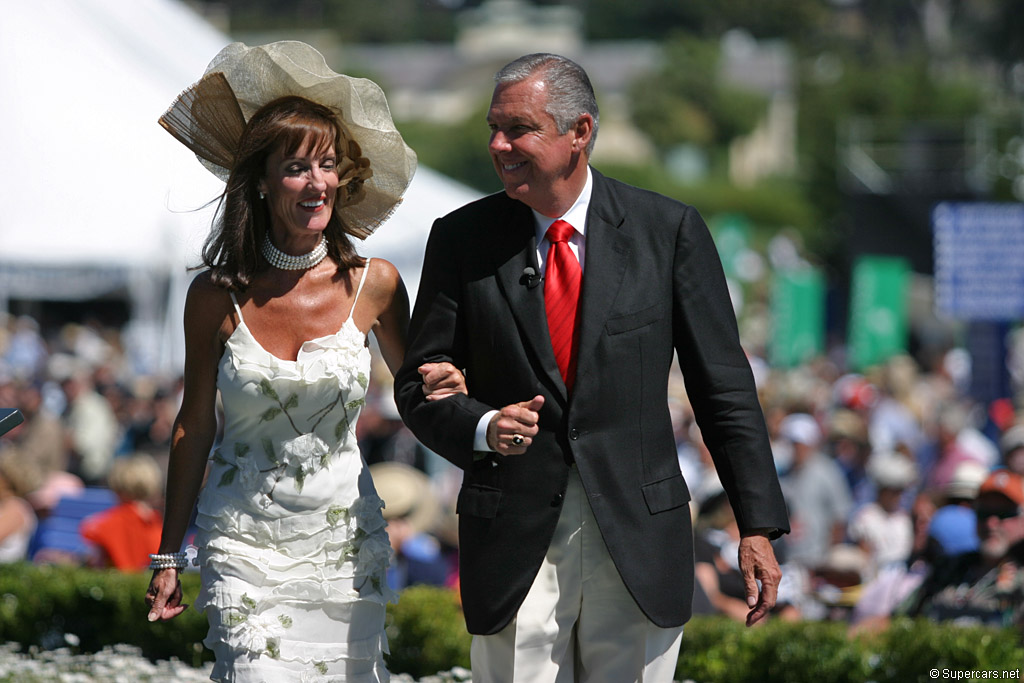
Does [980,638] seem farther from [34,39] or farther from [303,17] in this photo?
[303,17]

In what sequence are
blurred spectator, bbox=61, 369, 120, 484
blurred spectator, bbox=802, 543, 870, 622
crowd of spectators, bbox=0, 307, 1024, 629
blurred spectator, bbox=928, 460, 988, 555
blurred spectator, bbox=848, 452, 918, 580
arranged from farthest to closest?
1. blurred spectator, bbox=61, 369, 120, 484
2. blurred spectator, bbox=848, 452, 918, 580
3. blurred spectator, bbox=802, 543, 870, 622
4. blurred spectator, bbox=928, 460, 988, 555
5. crowd of spectators, bbox=0, 307, 1024, 629

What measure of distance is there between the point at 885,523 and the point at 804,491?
879 millimetres

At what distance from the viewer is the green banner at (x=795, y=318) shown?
65.2ft

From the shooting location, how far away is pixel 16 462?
8.23m

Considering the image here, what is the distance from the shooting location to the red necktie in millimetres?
3092

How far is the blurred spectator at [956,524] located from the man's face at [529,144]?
3805 millimetres

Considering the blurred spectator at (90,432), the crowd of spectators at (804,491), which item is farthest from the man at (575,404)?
the blurred spectator at (90,432)

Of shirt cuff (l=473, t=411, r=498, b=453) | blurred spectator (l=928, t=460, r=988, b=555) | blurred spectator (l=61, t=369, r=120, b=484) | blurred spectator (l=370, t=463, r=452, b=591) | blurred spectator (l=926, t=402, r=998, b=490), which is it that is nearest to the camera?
shirt cuff (l=473, t=411, r=498, b=453)

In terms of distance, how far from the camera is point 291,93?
3559 millimetres

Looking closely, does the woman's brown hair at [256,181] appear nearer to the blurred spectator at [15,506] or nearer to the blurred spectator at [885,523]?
the blurred spectator at [15,506]

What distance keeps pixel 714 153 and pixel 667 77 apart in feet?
17.1

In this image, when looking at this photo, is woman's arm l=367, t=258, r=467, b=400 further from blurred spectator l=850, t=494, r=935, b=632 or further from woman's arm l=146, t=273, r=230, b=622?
blurred spectator l=850, t=494, r=935, b=632

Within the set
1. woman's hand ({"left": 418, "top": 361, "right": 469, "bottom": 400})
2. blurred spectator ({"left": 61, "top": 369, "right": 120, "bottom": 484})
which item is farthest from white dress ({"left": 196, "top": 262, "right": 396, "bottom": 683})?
blurred spectator ({"left": 61, "top": 369, "right": 120, "bottom": 484})

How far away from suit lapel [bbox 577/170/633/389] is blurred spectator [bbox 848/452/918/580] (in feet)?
17.6
